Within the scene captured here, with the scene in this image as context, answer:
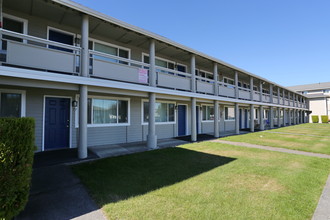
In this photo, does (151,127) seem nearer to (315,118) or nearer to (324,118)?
(324,118)

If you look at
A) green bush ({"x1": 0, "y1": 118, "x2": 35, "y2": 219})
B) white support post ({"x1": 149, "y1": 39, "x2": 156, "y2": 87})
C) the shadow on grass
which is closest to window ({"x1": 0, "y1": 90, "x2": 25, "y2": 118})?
the shadow on grass

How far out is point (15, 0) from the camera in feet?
19.8

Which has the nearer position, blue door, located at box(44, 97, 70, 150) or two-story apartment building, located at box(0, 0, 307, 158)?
two-story apartment building, located at box(0, 0, 307, 158)

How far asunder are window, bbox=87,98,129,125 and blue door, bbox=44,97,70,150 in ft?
3.22

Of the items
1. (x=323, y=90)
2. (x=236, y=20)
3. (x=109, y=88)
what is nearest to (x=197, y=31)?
(x=236, y=20)

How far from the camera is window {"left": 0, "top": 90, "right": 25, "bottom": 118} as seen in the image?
6477 millimetres

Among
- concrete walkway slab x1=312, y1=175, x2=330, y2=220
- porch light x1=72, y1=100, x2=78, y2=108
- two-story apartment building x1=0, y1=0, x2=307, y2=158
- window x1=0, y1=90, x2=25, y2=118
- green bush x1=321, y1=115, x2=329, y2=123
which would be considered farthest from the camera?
green bush x1=321, y1=115, x2=329, y2=123

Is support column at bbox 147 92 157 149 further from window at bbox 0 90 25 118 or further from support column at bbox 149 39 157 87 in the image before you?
window at bbox 0 90 25 118

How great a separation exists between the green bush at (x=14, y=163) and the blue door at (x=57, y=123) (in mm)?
5296

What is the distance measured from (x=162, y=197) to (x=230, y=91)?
12356 mm

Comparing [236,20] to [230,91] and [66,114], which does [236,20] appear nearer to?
[230,91]

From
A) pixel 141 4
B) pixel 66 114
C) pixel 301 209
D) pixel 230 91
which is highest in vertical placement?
pixel 141 4

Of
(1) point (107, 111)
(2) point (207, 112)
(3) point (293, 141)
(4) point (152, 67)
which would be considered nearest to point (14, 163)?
(1) point (107, 111)

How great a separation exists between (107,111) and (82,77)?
3.08 m
